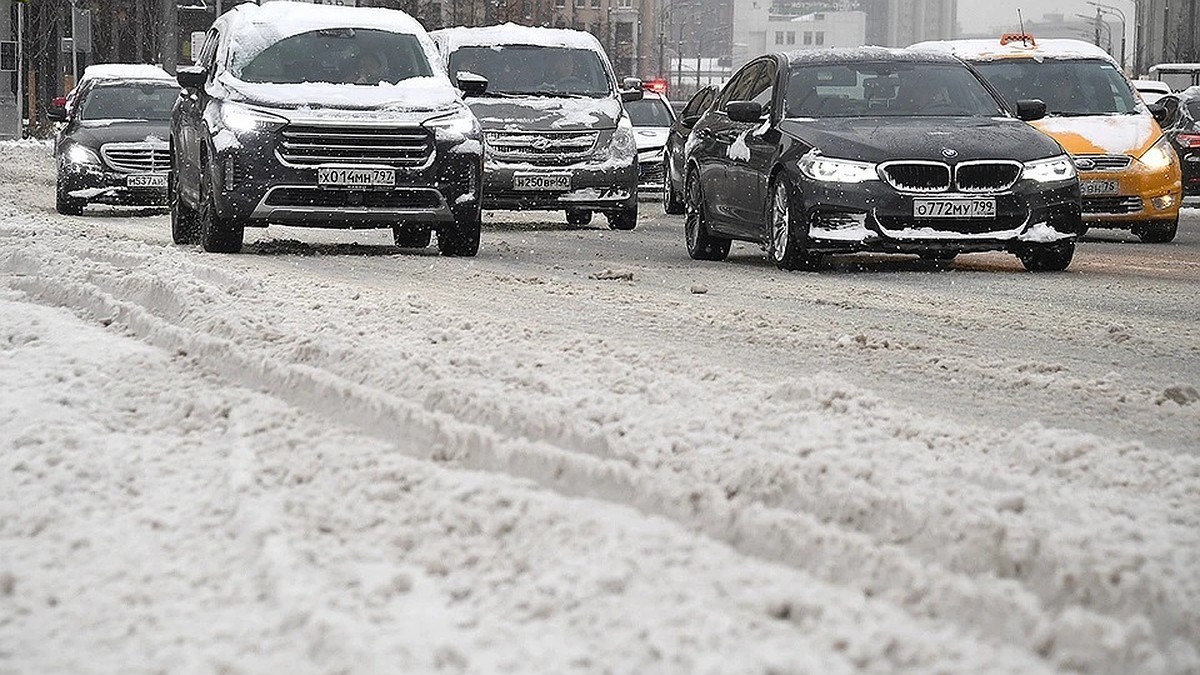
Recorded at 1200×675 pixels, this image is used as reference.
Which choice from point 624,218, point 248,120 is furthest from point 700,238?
point 624,218

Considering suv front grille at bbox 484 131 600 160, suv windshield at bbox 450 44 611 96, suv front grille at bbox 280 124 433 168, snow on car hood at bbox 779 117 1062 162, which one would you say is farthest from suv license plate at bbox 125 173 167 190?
snow on car hood at bbox 779 117 1062 162

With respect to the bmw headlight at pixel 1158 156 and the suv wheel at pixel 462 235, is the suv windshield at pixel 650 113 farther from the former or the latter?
the suv wheel at pixel 462 235

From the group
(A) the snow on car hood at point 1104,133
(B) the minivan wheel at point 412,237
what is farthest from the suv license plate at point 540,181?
(A) the snow on car hood at point 1104,133

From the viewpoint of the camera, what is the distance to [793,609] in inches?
150

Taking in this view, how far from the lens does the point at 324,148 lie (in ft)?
46.1

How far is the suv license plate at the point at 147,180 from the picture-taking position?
70.5 ft

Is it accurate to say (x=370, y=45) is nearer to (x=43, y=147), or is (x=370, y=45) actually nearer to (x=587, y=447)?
(x=587, y=447)

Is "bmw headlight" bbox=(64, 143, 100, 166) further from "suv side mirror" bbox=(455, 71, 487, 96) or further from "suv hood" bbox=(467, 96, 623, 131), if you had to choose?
"suv side mirror" bbox=(455, 71, 487, 96)

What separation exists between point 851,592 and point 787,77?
1038 cm

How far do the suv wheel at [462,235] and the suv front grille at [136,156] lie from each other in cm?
777

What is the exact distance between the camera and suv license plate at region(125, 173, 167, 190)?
21.5m

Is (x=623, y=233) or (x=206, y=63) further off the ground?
(x=206, y=63)

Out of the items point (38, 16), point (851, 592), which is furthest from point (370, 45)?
point (38, 16)

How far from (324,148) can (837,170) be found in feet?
11.7
